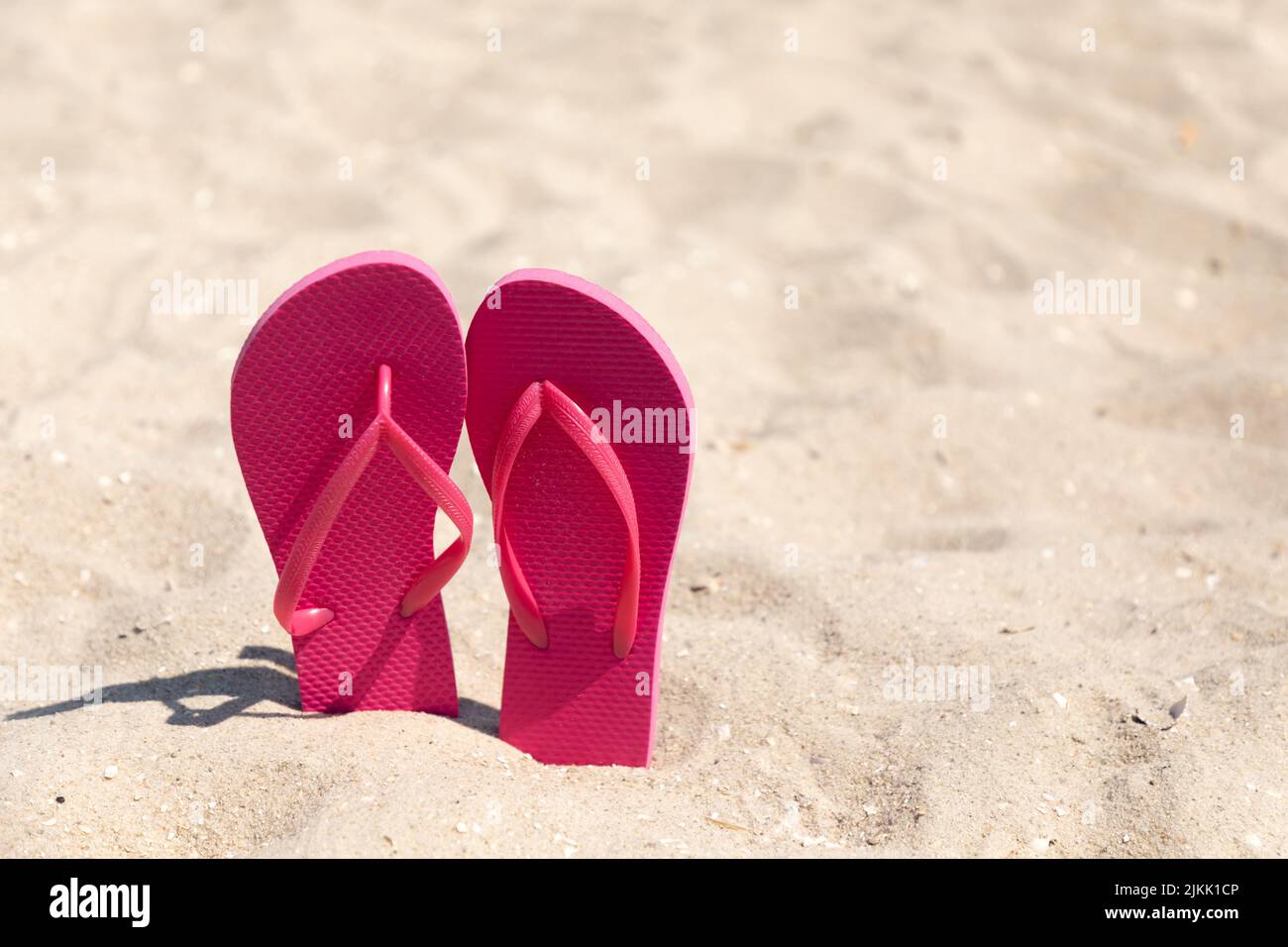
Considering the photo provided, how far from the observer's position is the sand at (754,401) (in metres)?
1.47

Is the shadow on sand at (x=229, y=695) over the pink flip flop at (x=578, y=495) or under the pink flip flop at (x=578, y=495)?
under

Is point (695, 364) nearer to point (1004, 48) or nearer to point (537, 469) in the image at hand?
point (537, 469)

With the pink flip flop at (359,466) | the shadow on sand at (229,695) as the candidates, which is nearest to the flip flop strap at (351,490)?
the pink flip flop at (359,466)

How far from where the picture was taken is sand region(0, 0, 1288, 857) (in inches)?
58.1

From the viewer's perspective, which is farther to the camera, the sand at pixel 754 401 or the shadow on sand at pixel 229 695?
the shadow on sand at pixel 229 695

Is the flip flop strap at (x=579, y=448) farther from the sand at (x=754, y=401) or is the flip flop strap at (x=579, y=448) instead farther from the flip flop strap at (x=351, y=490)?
the sand at (x=754, y=401)

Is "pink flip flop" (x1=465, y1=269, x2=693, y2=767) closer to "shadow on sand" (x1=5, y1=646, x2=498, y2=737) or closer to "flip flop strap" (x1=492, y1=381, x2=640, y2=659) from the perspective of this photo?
"flip flop strap" (x1=492, y1=381, x2=640, y2=659)

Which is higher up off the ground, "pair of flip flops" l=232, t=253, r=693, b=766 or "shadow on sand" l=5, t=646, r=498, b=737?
"pair of flip flops" l=232, t=253, r=693, b=766

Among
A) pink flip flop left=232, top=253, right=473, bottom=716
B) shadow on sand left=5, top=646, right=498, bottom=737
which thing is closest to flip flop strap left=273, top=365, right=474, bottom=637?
pink flip flop left=232, top=253, right=473, bottom=716

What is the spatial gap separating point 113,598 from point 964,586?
3.90 ft

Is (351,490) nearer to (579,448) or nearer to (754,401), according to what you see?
(579,448)

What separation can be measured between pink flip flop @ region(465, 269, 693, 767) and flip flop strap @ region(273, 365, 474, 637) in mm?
53
